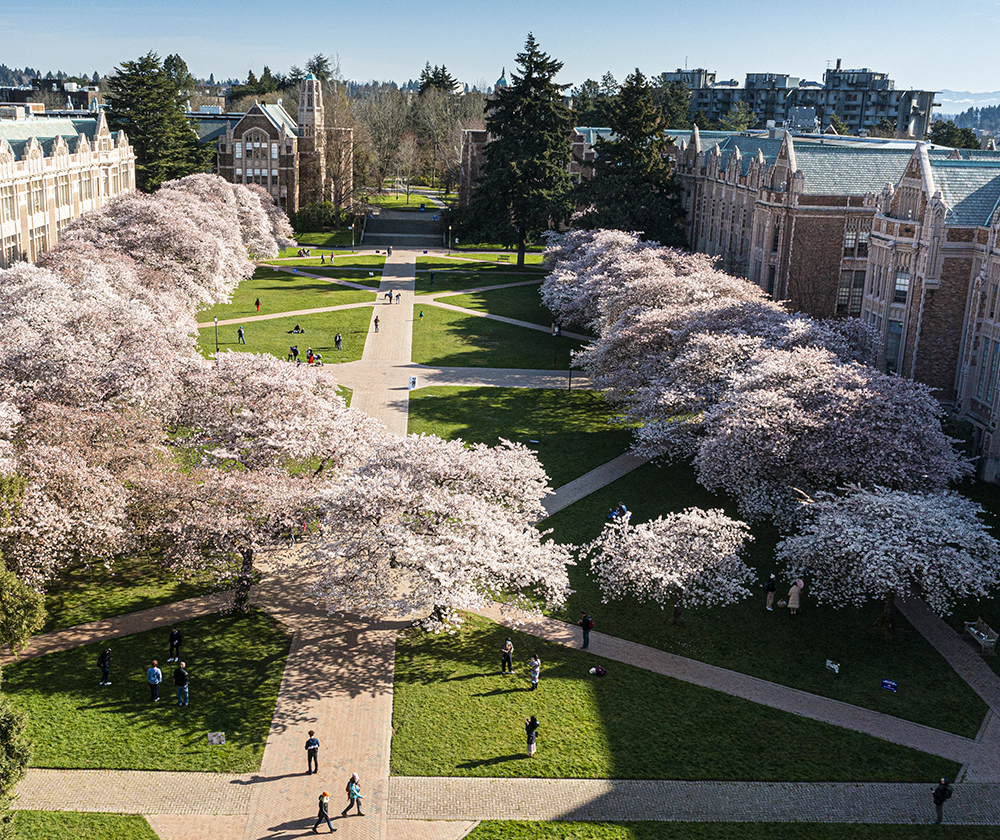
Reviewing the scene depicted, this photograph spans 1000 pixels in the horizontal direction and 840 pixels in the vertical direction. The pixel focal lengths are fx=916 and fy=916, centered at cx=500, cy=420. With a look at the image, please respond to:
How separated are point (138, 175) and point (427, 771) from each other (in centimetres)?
9383

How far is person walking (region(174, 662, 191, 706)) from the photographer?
2444 centimetres

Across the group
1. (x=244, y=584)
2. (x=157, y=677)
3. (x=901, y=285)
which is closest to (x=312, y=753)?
(x=157, y=677)

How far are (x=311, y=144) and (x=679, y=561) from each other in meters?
104

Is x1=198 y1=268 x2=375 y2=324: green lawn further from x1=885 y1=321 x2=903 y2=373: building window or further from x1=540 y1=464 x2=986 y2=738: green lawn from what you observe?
x1=540 y1=464 x2=986 y2=738: green lawn

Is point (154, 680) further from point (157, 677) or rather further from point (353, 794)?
point (353, 794)

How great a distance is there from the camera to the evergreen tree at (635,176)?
82.1 m

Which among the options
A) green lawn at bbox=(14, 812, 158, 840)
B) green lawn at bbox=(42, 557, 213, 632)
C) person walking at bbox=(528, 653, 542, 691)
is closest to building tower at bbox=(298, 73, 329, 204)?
green lawn at bbox=(42, 557, 213, 632)

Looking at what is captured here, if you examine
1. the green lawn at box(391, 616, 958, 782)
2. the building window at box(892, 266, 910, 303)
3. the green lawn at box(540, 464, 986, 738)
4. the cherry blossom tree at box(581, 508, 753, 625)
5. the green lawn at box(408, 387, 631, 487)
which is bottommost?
the green lawn at box(391, 616, 958, 782)

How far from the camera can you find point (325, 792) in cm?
2064

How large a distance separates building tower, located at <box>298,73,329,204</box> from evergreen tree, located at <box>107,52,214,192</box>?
19.5m

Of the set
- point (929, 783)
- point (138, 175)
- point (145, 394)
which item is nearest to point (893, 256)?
point (929, 783)

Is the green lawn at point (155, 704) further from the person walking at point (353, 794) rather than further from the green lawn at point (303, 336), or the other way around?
the green lawn at point (303, 336)

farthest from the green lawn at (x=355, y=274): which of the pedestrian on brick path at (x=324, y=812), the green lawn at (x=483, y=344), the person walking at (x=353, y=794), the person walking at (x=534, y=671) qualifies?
the pedestrian on brick path at (x=324, y=812)

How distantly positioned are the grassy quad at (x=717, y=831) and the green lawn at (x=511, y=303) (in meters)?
54.5
